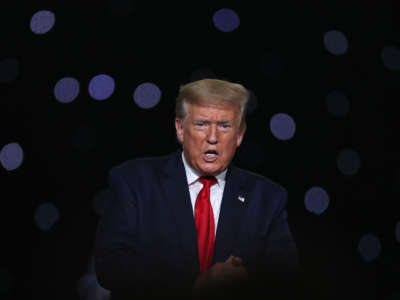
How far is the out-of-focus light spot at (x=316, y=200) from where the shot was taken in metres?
2.05

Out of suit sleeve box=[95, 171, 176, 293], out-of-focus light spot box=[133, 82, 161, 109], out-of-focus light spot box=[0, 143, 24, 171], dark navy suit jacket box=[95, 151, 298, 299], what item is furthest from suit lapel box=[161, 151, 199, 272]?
out-of-focus light spot box=[0, 143, 24, 171]

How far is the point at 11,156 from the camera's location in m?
1.91

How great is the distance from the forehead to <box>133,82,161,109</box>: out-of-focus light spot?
367mm

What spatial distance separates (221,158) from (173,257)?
1.24 ft

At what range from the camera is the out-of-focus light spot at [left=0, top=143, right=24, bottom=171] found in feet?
6.28

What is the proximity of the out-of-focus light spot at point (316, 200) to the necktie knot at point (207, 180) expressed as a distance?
1.95ft

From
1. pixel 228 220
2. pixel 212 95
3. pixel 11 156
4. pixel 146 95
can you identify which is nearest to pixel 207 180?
pixel 228 220

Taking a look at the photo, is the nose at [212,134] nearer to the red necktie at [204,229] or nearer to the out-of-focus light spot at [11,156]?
the red necktie at [204,229]

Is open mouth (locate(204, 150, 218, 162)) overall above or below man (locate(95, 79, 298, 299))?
above

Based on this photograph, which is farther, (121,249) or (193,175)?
(193,175)

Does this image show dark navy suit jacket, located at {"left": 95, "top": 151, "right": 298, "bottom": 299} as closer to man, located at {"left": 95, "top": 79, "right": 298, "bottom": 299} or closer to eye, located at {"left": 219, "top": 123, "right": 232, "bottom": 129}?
man, located at {"left": 95, "top": 79, "right": 298, "bottom": 299}

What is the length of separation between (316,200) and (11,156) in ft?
4.40

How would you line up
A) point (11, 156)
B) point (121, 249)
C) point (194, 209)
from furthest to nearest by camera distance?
point (11, 156)
point (194, 209)
point (121, 249)

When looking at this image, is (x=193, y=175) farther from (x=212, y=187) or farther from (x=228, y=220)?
(x=228, y=220)
